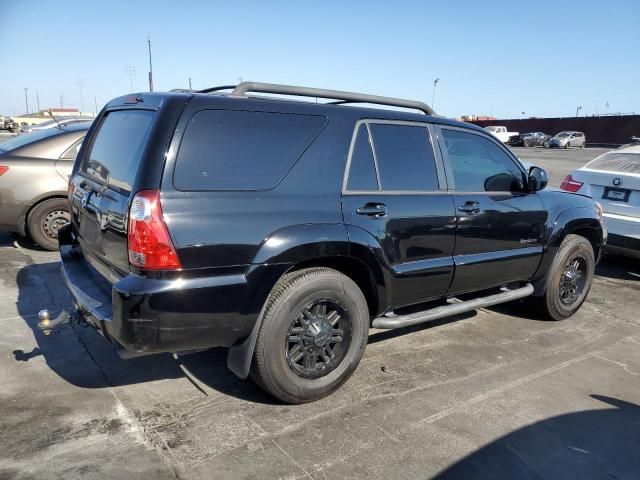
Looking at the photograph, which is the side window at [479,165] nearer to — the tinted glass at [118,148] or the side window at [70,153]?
the tinted glass at [118,148]

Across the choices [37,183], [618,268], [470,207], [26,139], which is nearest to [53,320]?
[470,207]

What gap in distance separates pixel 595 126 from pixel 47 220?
2170 inches

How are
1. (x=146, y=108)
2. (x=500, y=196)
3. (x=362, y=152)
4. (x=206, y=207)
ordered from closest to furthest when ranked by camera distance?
1. (x=206, y=207)
2. (x=146, y=108)
3. (x=362, y=152)
4. (x=500, y=196)

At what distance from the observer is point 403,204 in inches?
144

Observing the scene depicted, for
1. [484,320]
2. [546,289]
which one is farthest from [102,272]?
[546,289]

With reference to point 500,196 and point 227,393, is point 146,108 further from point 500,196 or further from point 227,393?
point 500,196

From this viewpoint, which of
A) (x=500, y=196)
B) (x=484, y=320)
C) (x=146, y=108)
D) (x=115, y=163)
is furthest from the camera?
(x=484, y=320)

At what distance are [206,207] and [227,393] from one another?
1.34 metres

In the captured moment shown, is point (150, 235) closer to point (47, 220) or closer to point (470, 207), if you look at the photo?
point (470, 207)

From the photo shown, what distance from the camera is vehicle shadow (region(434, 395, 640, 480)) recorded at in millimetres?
2779

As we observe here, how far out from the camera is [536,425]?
3.22 metres

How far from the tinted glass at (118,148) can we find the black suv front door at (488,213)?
2.21 metres

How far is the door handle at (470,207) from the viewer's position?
13.2 feet

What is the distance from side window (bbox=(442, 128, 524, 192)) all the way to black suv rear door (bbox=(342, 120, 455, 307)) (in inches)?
9.1
